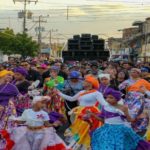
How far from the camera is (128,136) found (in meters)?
8.65

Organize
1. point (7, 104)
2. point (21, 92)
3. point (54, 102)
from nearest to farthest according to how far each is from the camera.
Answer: point (7, 104), point (21, 92), point (54, 102)

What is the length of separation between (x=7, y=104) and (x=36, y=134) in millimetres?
1269

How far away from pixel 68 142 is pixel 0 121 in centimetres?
179

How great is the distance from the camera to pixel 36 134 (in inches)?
345

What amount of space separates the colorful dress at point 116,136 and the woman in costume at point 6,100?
66.1 inches

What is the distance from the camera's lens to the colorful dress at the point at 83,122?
10.3 metres

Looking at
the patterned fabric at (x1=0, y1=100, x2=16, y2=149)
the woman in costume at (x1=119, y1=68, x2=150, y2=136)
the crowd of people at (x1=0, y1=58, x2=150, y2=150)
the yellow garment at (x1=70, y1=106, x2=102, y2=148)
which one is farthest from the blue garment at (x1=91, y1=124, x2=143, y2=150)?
the woman in costume at (x1=119, y1=68, x2=150, y2=136)

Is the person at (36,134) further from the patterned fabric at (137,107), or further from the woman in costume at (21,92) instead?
the patterned fabric at (137,107)

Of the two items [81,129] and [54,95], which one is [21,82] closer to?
[81,129]

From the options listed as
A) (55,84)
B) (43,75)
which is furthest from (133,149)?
(43,75)

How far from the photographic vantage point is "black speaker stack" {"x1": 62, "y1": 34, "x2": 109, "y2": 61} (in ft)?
97.2

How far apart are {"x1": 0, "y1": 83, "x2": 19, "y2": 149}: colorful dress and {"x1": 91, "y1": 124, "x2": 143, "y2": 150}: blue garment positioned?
1.69m

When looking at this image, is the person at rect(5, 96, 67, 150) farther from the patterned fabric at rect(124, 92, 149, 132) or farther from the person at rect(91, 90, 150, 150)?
the patterned fabric at rect(124, 92, 149, 132)

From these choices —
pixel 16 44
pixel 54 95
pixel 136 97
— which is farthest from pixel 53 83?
pixel 16 44
